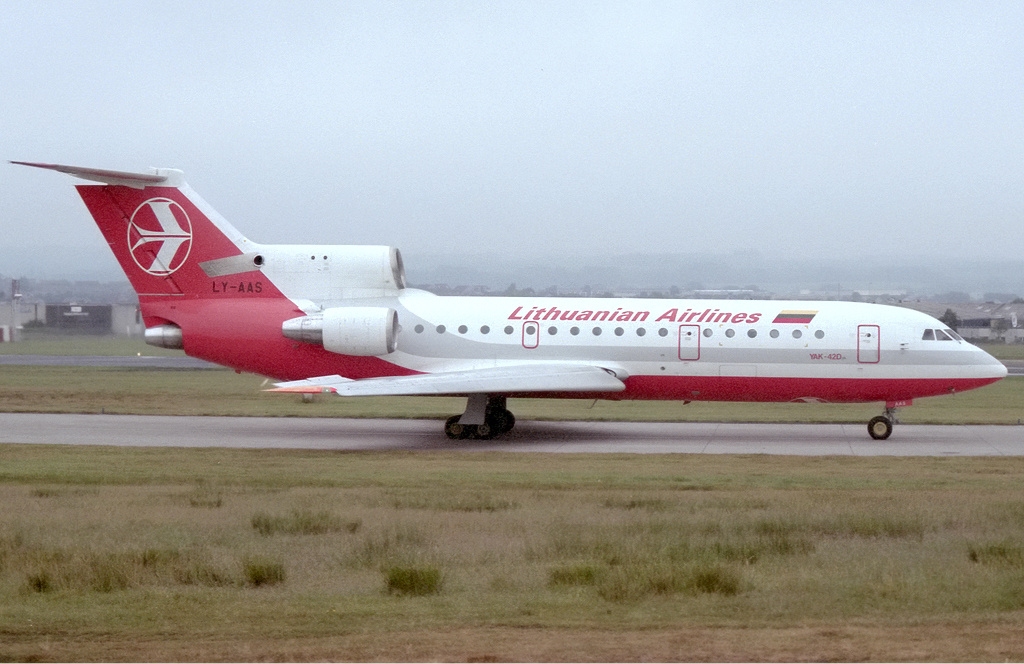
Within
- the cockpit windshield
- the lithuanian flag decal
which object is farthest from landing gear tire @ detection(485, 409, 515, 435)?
the cockpit windshield

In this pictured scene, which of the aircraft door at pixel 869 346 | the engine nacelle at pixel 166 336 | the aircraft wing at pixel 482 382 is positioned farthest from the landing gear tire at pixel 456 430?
the aircraft door at pixel 869 346

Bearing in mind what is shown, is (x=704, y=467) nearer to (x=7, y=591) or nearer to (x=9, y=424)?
(x=7, y=591)

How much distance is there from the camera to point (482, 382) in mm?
25516

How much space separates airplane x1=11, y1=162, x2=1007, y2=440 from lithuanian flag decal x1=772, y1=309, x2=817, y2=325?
0.09 feet

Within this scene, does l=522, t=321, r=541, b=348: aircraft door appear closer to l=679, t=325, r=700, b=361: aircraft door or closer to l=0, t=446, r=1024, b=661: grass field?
l=679, t=325, r=700, b=361: aircraft door

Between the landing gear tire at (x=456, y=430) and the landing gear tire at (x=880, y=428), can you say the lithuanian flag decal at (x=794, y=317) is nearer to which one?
the landing gear tire at (x=880, y=428)

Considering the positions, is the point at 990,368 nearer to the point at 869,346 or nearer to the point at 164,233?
the point at 869,346

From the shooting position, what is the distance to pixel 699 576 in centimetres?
1086

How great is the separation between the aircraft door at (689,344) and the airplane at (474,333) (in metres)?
0.03

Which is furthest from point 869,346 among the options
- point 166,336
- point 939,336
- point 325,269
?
point 166,336

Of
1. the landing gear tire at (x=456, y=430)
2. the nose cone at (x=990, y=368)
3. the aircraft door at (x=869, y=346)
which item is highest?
the aircraft door at (x=869, y=346)

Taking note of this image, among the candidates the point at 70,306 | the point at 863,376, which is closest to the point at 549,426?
the point at 863,376

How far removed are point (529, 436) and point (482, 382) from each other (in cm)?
253

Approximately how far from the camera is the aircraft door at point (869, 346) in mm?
26469
